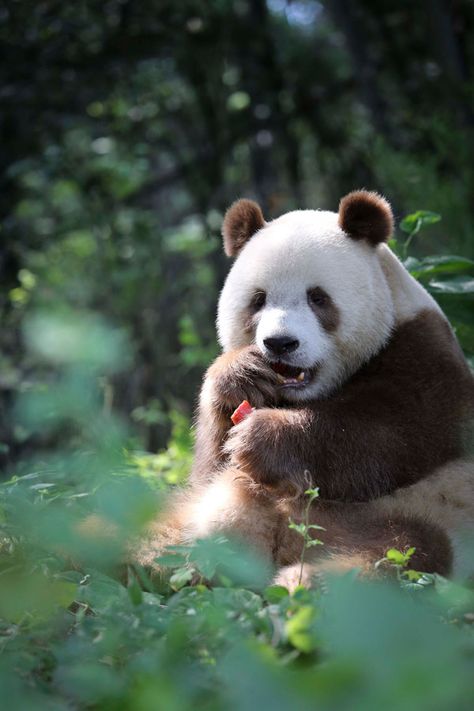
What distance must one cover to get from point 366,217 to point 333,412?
88 cm

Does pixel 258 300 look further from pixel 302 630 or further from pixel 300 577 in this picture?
pixel 302 630

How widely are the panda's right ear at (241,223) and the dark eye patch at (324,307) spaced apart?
1.80 ft

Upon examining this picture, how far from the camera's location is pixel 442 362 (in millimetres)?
3492

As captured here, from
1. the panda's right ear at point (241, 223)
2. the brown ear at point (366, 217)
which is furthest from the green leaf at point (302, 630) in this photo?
the panda's right ear at point (241, 223)

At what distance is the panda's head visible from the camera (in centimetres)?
357

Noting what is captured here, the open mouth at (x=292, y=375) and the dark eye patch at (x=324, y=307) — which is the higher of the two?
the dark eye patch at (x=324, y=307)

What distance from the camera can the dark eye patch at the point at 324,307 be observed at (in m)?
3.60

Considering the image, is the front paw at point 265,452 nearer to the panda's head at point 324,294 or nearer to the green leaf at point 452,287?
the panda's head at point 324,294

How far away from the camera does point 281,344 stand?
3396 millimetres

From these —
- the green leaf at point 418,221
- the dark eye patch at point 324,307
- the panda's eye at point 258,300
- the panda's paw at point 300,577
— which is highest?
the green leaf at point 418,221

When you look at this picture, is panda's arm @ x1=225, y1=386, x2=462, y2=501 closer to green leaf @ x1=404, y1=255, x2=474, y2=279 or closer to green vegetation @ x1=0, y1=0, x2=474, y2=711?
green vegetation @ x1=0, y1=0, x2=474, y2=711

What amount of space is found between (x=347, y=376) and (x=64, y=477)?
1361mm

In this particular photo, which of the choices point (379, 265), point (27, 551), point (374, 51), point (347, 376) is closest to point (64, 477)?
point (27, 551)

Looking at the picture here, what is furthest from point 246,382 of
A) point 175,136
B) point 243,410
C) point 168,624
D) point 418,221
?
point 175,136
